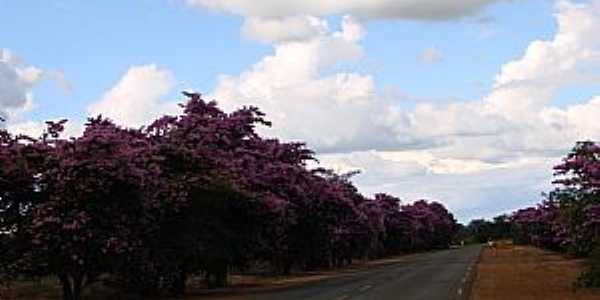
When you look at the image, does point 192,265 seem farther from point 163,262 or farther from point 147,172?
point 147,172

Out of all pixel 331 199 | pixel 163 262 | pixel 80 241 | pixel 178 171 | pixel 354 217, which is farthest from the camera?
pixel 354 217

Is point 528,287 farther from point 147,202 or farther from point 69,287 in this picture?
point 69,287

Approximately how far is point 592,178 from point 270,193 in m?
20.3

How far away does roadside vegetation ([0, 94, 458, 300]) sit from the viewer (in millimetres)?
32344

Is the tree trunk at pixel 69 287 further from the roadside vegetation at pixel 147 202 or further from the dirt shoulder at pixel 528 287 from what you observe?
the dirt shoulder at pixel 528 287

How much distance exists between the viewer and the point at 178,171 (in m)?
40.5

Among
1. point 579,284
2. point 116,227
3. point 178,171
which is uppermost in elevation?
point 178,171

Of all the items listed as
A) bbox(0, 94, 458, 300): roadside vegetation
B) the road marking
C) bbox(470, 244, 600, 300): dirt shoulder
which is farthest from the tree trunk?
bbox(470, 244, 600, 300): dirt shoulder

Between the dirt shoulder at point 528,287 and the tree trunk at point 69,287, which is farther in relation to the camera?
the tree trunk at point 69,287

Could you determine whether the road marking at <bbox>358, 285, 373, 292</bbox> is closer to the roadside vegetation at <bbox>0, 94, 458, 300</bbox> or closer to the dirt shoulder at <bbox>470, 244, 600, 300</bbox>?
the dirt shoulder at <bbox>470, 244, 600, 300</bbox>

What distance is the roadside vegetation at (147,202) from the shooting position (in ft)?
106

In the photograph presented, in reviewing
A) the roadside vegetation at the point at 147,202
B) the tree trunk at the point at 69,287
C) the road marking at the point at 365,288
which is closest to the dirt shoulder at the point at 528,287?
the road marking at the point at 365,288

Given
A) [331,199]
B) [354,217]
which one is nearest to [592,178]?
[331,199]

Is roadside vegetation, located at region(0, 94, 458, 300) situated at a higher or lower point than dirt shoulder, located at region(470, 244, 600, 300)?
higher
